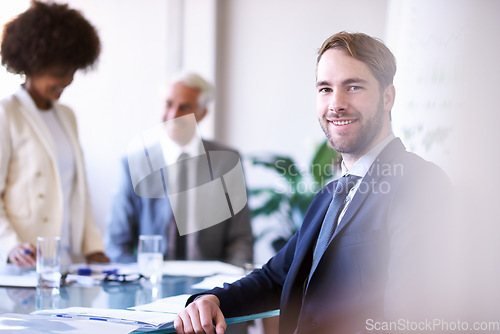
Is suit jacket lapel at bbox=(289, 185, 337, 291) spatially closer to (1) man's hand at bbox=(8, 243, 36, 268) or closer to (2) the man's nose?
(2) the man's nose

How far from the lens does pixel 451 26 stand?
1.08 meters

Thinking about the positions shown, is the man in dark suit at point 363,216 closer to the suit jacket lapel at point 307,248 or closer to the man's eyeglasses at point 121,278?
the suit jacket lapel at point 307,248

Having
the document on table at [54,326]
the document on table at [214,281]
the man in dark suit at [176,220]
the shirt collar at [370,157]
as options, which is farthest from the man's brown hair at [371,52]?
the man in dark suit at [176,220]

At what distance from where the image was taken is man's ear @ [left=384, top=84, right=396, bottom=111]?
112 centimetres

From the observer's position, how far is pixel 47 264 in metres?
1.60

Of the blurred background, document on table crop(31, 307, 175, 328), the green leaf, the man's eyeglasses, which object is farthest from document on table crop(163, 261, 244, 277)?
the blurred background

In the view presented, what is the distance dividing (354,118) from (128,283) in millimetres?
931

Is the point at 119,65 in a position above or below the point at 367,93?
above

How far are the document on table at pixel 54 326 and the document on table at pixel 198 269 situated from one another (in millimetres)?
698

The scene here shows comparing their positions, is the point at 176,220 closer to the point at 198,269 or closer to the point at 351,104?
the point at 198,269

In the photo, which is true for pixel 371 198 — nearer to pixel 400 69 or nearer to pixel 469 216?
pixel 469 216

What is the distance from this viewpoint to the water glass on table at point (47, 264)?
62.7 inches

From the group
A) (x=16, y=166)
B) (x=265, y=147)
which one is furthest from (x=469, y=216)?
(x=265, y=147)

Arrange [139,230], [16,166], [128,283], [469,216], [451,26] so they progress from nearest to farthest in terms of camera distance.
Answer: [469,216]
[451,26]
[128,283]
[16,166]
[139,230]
